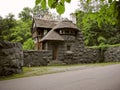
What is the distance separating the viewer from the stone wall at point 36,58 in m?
Answer: 21.9

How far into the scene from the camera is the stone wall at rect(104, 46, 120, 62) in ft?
88.8

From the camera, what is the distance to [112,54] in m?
27.9

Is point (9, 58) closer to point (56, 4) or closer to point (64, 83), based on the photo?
point (64, 83)

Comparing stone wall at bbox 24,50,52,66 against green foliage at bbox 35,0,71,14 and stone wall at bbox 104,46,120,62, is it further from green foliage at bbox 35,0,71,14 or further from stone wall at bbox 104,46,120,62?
green foliage at bbox 35,0,71,14

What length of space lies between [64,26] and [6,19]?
1594 cm

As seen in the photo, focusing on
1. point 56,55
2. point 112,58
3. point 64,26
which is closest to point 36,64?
point 56,55

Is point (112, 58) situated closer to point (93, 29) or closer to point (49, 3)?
point (93, 29)

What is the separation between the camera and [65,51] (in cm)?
2872

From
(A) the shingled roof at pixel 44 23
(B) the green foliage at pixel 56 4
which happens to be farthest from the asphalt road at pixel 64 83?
(A) the shingled roof at pixel 44 23

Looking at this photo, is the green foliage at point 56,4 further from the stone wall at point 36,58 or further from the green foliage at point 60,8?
the stone wall at point 36,58

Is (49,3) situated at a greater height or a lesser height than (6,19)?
lesser

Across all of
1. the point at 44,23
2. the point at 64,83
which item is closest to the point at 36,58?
the point at 44,23

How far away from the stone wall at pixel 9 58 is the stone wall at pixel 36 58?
794 centimetres

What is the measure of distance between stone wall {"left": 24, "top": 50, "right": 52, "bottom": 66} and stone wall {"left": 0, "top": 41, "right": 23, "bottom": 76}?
794cm
